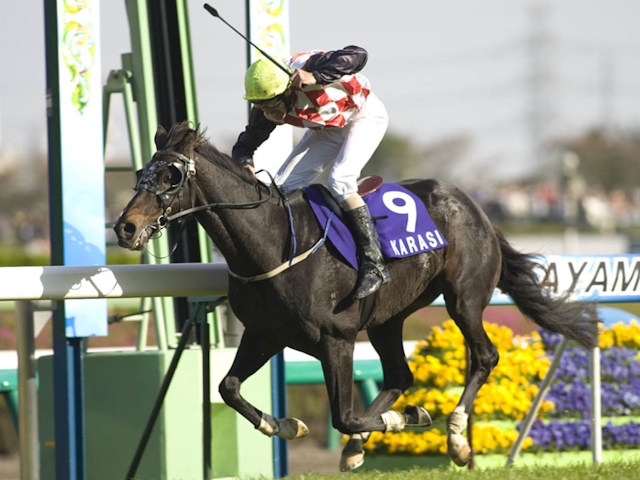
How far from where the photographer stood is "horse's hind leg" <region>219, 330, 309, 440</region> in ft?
13.2

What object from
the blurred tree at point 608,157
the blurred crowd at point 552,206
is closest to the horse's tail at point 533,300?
the blurred crowd at point 552,206

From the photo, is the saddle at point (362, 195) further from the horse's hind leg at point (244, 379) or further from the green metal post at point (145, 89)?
the green metal post at point (145, 89)

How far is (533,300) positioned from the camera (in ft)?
15.9

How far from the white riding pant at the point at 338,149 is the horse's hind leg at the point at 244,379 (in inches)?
24.7

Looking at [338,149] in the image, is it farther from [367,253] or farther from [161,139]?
[161,139]

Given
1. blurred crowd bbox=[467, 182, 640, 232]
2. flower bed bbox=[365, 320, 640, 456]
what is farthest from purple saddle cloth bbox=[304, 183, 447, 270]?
blurred crowd bbox=[467, 182, 640, 232]

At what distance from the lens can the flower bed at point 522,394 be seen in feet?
17.5

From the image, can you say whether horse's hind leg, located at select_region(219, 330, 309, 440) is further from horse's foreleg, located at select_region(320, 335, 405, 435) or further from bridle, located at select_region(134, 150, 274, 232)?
bridle, located at select_region(134, 150, 274, 232)

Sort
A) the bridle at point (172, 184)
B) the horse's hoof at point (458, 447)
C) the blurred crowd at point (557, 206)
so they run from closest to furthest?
the bridle at point (172, 184), the horse's hoof at point (458, 447), the blurred crowd at point (557, 206)

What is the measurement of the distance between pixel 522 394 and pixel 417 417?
138 centimetres

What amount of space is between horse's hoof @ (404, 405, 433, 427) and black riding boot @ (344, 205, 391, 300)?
24.4 inches

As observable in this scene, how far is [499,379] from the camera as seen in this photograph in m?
5.55

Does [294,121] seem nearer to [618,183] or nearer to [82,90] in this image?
[82,90]

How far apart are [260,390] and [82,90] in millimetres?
1660
